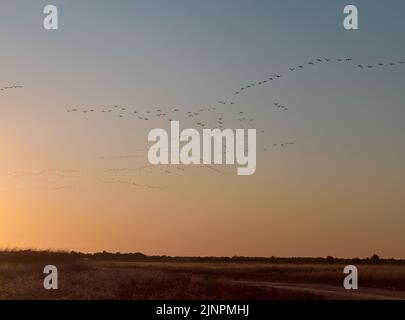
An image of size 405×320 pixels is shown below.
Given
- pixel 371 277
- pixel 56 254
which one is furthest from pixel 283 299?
pixel 56 254

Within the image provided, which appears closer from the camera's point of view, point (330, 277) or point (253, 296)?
point (253, 296)

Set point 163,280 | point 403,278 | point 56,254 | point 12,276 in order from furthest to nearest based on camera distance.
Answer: point 56,254
point 403,278
point 12,276
point 163,280
